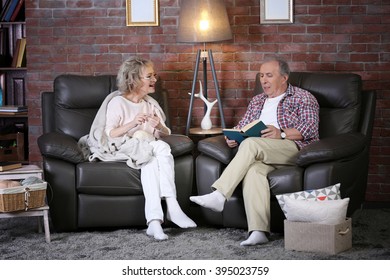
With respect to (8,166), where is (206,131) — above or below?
above

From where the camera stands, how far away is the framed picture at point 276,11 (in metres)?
5.39

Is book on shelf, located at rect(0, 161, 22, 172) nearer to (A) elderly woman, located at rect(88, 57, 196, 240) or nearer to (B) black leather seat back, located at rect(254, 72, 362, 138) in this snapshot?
(A) elderly woman, located at rect(88, 57, 196, 240)

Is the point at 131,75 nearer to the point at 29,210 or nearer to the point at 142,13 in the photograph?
the point at 142,13

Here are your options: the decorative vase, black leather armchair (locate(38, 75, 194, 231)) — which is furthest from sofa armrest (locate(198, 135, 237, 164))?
the decorative vase

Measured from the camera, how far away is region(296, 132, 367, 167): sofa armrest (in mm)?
4121

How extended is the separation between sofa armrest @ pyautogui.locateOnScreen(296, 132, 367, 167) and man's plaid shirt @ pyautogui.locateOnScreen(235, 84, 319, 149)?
0.72ft

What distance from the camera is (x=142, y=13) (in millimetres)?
5484

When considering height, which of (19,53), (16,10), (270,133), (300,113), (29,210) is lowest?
(29,210)

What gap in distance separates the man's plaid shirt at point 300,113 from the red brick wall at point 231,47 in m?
0.81

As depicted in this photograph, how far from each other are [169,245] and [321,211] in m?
0.88

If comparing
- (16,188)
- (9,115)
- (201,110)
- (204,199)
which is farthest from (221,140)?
(9,115)

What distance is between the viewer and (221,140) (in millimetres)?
4656

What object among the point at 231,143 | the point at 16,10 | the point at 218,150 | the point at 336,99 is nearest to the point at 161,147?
the point at 218,150

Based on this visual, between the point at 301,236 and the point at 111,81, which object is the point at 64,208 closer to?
the point at 111,81
